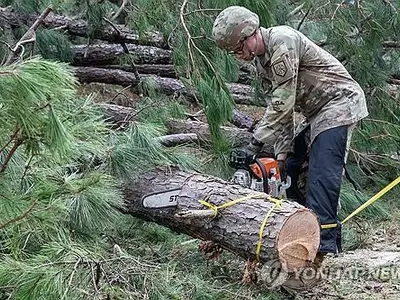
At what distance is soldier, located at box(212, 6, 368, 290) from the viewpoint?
3391mm

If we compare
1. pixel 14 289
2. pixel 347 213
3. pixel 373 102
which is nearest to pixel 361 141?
pixel 373 102

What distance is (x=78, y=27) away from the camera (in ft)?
16.4

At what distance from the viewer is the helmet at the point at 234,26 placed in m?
3.35

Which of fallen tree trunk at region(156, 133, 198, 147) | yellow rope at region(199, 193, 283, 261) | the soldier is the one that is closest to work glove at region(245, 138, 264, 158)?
the soldier

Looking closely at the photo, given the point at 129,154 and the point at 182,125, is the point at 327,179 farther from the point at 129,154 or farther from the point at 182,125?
the point at 182,125

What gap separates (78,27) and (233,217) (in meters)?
2.56

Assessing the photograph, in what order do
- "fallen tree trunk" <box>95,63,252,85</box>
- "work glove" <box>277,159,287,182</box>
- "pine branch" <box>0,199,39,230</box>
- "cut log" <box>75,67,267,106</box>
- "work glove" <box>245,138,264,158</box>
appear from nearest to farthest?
"pine branch" <box>0,199,39,230</box>, "work glove" <box>245,138,264,158</box>, "work glove" <box>277,159,287,182</box>, "cut log" <box>75,67,267,106</box>, "fallen tree trunk" <box>95,63,252,85</box>

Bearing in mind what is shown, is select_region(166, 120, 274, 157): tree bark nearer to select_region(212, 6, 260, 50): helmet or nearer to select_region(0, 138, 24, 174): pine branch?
select_region(212, 6, 260, 50): helmet

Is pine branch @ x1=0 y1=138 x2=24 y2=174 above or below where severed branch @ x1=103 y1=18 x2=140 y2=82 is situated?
above

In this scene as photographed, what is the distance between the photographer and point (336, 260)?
12.2 feet

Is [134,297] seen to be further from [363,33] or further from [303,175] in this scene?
[363,33]

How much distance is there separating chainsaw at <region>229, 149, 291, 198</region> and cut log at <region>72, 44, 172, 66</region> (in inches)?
82.8

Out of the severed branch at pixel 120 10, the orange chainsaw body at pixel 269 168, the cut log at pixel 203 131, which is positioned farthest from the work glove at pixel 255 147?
the severed branch at pixel 120 10

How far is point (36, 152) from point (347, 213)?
2620 mm
